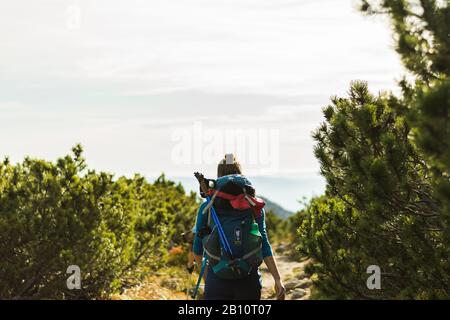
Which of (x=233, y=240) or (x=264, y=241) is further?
(x=264, y=241)

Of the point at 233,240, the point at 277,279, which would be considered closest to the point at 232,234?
the point at 233,240

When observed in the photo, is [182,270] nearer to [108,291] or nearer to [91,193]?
[108,291]

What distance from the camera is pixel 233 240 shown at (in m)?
4.51

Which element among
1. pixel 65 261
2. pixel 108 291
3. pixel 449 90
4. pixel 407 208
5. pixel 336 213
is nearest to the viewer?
pixel 449 90

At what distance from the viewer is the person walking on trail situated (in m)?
4.48

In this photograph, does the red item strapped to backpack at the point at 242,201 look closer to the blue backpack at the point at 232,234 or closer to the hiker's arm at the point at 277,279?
the blue backpack at the point at 232,234

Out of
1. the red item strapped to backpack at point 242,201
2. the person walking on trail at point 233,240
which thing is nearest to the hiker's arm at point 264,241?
the person walking on trail at point 233,240

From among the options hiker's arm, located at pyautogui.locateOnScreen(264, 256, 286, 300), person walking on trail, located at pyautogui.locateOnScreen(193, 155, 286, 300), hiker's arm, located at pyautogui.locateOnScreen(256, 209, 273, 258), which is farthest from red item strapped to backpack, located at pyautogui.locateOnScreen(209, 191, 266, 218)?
hiker's arm, located at pyautogui.locateOnScreen(264, 256, 286, 300)

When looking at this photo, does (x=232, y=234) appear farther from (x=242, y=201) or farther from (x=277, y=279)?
(x=277, y=279)

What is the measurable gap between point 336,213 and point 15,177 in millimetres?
5496

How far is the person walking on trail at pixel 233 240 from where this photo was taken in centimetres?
448
